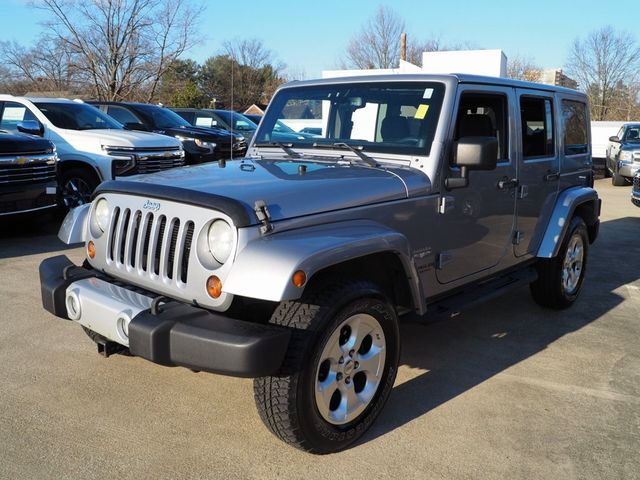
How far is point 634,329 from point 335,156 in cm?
304

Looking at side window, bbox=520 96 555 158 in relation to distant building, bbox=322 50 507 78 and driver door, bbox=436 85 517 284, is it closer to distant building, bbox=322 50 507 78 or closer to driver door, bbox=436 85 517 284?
driver door, bbox=436 85 517 284

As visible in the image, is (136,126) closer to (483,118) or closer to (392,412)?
(483,118)

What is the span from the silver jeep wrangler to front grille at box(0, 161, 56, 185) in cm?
411

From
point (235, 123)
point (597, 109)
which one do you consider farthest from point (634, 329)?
point (597, 109)

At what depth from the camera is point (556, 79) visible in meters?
33.1

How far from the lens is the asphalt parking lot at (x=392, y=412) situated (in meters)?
2.92

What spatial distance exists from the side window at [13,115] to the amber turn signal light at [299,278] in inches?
317

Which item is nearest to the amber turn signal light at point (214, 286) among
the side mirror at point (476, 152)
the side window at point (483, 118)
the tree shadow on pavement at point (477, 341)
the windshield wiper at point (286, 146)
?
the tree shadow on pavement at point (477, 341)

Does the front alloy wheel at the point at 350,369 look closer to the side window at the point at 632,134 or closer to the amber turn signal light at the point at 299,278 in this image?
the amber turn signal light at the point at 299,278

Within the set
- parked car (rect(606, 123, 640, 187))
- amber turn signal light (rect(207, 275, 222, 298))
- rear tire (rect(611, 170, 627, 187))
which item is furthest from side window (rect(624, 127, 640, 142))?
amber turn signal light (rect(207, 275, 222, 298))

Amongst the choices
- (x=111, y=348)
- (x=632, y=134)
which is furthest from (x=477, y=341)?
(x=632, y=134)

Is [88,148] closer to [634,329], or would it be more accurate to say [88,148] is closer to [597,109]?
[634,329]

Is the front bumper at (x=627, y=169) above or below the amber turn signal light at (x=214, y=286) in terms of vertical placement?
above

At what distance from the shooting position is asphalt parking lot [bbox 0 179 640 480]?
2.92 metres
